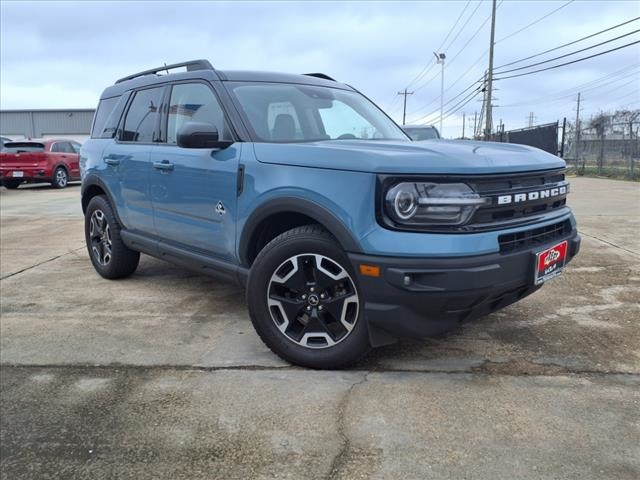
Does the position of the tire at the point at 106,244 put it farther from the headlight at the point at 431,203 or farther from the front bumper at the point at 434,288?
the headlight at the point at 431,203

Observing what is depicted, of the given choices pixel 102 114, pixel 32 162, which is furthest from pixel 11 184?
pixel 102 114

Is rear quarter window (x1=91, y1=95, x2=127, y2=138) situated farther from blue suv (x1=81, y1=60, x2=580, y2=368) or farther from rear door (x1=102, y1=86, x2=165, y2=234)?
blue suv (x1=81, y1=60, x2=580, y2=368)

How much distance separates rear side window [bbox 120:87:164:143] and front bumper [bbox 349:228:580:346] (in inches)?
101

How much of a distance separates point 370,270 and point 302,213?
57 cm

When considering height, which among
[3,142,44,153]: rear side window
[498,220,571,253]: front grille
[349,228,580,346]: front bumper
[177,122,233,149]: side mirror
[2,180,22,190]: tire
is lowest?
[2,180,22,190]: tire

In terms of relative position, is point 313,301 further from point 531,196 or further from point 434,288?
point 531,196

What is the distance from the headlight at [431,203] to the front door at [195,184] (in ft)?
4.08

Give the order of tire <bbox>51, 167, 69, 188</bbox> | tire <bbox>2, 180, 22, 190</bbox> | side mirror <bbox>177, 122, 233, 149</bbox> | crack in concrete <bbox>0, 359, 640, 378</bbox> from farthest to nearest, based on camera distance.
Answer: tire <bbox>51, 167, 69, 188</bbox>
tire <bbox>2, 180, 22, 190</bbox>
side mirror <bbox>177, 122, 233, 149</bbox>
crack in concrete <bbox>0, 359, 640, 378</bbox>

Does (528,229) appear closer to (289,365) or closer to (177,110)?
(289,365)

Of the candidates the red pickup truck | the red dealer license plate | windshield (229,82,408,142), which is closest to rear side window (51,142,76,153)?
the red pickup truck

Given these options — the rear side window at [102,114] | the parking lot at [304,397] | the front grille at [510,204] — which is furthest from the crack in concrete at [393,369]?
the rear side window at [102,114]

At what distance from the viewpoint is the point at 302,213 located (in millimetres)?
3064

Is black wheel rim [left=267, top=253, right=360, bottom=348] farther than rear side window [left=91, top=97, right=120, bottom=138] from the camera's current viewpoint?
No

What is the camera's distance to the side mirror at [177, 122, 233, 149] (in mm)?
3406
